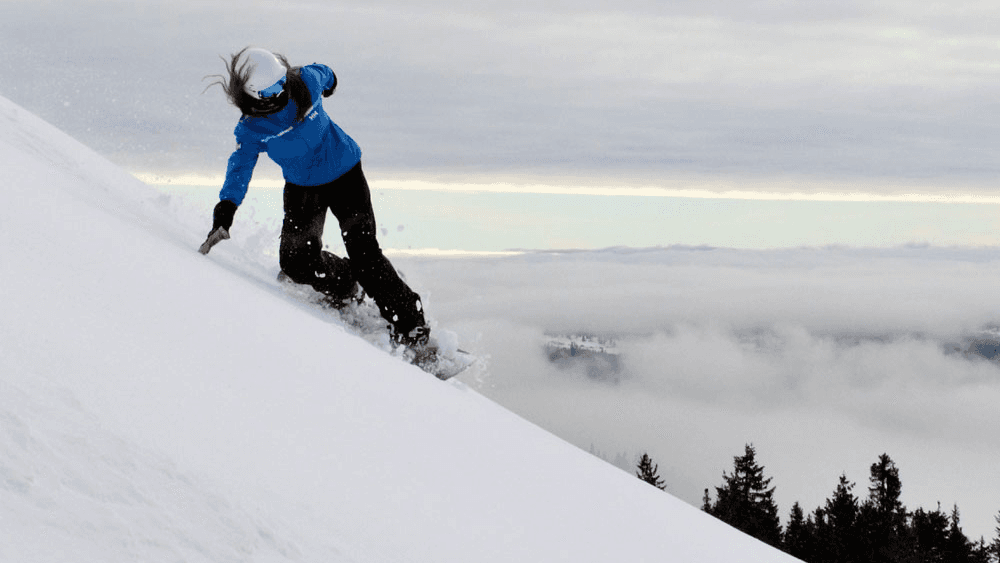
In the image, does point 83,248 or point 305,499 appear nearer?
point 305,499

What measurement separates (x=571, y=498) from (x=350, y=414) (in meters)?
1.24

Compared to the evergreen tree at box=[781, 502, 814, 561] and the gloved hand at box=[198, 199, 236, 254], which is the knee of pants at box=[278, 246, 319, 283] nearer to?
the gloved hand at box=[198, 199, 236, 254]

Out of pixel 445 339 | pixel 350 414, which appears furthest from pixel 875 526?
pixel 350 414

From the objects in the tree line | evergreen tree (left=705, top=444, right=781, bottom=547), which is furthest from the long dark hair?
evergreen tree (left=705, top=444, right=781, bottom=547)

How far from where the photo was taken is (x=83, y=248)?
10.7ft

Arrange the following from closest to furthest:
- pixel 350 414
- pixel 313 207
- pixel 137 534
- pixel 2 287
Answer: pixel 137 534 → pixel 2 287 → pixel 350 414 → pixel 313 207

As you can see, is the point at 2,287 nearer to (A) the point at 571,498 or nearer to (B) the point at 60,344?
(B) the point at 60,344

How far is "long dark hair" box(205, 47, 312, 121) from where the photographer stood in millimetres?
5602

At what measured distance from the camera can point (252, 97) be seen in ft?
18.6

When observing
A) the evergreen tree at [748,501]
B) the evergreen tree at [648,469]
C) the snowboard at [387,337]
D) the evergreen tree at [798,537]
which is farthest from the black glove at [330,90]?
the evergreen tree at [648,469]

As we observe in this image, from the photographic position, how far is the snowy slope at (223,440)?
1699mm

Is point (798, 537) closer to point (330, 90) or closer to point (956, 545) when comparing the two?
point (956, 545)

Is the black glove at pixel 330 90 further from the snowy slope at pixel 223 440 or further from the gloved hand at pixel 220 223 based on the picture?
the snowy slope at pixel 223 440

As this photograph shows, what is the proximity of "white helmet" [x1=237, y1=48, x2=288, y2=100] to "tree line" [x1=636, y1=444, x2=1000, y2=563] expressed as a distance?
42928mm
